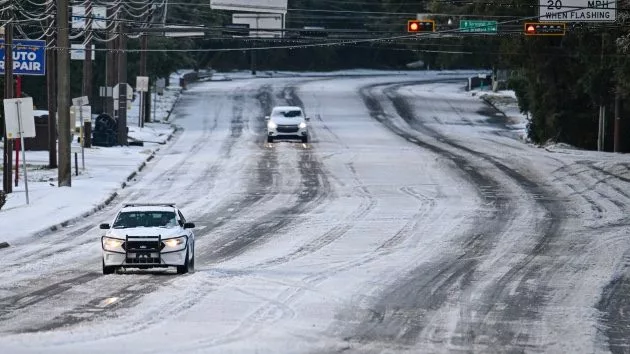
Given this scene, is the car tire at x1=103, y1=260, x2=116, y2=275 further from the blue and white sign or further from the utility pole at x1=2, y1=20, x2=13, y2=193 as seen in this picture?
the blue and white sign

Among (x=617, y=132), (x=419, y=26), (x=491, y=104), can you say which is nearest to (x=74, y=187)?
(x=419, y=26)

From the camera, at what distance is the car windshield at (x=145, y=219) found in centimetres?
2572

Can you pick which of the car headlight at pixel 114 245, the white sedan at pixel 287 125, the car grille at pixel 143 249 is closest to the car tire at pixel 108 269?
the car headlight at pixel 114 245

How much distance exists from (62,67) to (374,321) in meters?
26.1

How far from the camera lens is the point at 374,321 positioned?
19.8 meters

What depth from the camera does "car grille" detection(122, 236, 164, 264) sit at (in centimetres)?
2483

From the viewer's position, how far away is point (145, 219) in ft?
84.8

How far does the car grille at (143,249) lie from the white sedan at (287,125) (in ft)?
127

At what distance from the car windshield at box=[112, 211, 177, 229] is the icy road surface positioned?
0.93 meters

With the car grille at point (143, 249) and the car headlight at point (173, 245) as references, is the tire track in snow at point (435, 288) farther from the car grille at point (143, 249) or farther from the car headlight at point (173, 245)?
the car grille at point (143, 249)

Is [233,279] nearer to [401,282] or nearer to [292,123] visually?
[401,282]

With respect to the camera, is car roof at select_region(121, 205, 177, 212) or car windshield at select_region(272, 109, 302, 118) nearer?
car roof at select_region(121, 205, 177, 212)

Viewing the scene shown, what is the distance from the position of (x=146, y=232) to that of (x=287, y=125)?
3853 cm

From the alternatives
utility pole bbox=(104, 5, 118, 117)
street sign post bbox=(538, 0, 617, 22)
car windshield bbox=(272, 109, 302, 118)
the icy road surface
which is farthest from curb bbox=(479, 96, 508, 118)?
street sign post bbox=(538, 0, 617, 22)
